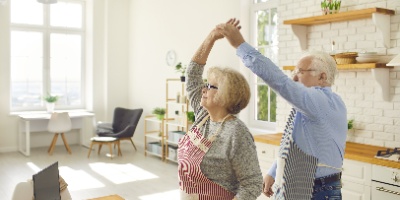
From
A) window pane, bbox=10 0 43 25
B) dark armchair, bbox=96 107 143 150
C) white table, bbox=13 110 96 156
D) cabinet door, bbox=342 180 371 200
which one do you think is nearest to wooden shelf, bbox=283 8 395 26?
cabinet door, bbox=342 180 371 200

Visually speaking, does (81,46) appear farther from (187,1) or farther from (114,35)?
(187,1)

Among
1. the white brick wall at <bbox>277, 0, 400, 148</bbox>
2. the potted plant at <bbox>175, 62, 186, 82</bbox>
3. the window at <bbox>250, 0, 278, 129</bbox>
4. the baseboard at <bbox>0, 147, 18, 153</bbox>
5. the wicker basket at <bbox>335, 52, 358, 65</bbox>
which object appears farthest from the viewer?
the baseboard at <bbox>0, 147, 18, 153</bbox>

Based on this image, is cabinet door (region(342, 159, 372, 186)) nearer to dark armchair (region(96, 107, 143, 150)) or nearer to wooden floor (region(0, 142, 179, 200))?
wooden floor (region(0, 142, 179, 200))

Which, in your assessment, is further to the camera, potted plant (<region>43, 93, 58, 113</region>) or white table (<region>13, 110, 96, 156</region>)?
potted plant (<region>43, 93, 58, 113</region>)

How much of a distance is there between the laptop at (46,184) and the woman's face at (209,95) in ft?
2.87

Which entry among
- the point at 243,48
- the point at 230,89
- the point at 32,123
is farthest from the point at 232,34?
the point at 32,123

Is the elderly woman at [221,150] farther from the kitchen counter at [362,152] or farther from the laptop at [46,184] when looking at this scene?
the kitchen counter at [362,152]

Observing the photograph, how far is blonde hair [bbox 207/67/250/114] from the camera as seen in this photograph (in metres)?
1.76

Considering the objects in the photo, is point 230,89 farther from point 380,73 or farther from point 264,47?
point 264,47

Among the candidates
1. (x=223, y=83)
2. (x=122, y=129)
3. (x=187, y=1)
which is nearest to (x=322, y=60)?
(x=223, y=83)

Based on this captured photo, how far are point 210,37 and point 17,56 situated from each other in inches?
306

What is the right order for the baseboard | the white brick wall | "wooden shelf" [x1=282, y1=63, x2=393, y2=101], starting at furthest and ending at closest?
the baseboard
the white brick wall
"wooden shelf" [x1=282, y1=63, x2=393, y2=101]

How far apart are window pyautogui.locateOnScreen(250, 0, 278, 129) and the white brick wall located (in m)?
1.25

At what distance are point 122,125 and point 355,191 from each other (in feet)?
19.0
